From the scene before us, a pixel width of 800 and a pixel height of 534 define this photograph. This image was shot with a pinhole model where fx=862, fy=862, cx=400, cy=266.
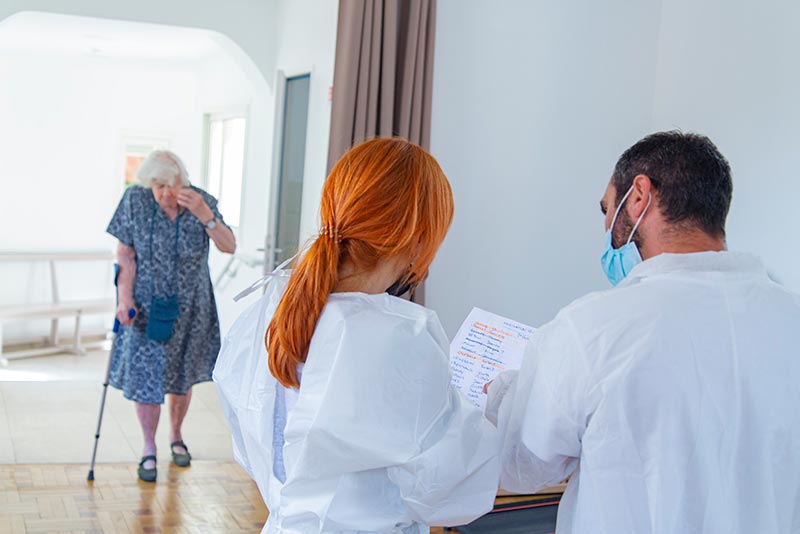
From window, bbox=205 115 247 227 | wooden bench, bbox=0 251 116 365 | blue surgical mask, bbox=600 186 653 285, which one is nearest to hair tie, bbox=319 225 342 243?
blue surgical mask, bbox=600 186 653 285

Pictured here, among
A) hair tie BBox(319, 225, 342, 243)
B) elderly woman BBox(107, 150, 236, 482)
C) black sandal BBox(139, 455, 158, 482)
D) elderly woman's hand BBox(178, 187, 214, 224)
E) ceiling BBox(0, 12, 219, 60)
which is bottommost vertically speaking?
black sandal BBox(139, 455, 158, 482)

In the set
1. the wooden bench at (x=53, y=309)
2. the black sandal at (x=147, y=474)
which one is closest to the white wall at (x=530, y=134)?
the black sandal at (x=147, y=474)

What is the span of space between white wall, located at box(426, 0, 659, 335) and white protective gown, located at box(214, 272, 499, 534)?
113 inches

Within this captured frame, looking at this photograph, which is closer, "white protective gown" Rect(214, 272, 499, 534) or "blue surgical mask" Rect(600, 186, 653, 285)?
"white protective gown" Rect(214, 272, 499, 534)

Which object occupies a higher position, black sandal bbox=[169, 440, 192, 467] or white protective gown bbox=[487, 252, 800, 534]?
white protective gown bbox=[487, 252, 800, 534]

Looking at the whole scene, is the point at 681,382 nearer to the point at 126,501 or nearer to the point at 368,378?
the point at 368,378

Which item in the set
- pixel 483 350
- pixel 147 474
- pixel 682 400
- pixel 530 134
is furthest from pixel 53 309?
pixel 682 400

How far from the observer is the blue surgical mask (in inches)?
59.8

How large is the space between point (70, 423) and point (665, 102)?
3663mm

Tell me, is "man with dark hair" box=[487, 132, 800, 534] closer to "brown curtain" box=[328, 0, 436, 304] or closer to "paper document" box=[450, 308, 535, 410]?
"paper document" box=[450, 308, 535, 410]

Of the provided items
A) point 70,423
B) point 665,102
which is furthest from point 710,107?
point 70,423

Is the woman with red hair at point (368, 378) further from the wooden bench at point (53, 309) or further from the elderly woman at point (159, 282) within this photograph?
the wooden bench at point (53, 309)

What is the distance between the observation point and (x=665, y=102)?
4484mm

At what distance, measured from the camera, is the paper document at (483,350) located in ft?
6.09
